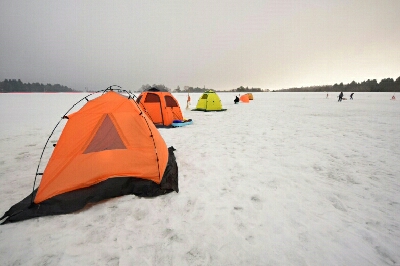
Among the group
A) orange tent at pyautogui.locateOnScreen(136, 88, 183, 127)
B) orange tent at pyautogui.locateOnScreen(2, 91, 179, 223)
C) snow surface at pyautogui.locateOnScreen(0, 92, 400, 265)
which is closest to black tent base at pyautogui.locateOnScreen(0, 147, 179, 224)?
orange tent at pyautogui.locateOnScreen(2, 91, 179, 223)

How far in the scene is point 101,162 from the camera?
429 centimetres

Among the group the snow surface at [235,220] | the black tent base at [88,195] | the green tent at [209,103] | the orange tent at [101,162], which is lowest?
the snow surface at [235,220]

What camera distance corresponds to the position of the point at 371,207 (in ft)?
12.6

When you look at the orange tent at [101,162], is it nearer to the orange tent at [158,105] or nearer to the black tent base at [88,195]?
the black tent base at [88,195]

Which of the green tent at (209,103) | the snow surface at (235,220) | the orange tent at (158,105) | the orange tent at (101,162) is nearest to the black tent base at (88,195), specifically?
the orange tent at (101,162)

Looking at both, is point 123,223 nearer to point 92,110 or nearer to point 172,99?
point 92,110

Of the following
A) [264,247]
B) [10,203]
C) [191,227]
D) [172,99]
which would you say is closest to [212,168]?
[191,227]

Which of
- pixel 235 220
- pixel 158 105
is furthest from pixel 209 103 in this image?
pixel 235 220

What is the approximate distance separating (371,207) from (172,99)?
1119 centimetres

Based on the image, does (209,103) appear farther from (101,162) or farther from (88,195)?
(88,195)

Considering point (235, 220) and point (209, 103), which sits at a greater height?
point (209, 103)

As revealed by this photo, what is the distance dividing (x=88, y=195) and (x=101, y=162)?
76 centimetres

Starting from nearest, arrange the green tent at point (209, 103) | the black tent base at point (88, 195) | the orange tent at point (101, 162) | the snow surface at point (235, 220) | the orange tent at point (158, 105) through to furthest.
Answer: the snow surface at point (235, 220) < the black tent base at point (88, 195) < the orange tent at point (101, 162) < the orange tent at point (158, 105) < the green tent at point (209, 103)

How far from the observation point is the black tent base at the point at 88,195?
349cm
